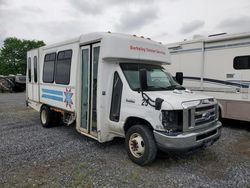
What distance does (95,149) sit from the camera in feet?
19.1

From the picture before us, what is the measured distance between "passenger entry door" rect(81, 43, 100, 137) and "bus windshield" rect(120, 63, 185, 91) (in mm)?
825

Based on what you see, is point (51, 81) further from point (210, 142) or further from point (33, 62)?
point (210, 142)

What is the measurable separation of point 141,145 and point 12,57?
166 ft

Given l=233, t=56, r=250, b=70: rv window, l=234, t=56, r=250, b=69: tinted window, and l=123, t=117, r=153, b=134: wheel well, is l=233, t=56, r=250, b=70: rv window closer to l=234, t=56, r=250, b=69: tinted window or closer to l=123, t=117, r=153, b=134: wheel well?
l=234, t=56, r=250, b=69: tinted window

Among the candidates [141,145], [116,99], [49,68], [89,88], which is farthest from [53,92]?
[141,145]

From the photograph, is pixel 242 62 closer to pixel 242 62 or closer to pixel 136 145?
pixel 242 62

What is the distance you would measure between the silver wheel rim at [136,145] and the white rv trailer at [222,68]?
14.0ft

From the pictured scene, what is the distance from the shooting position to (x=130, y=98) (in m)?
4.96

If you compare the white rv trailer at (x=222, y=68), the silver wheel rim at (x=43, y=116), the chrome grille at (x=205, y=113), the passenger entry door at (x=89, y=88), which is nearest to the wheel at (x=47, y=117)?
the silver wheel rim at (x=43, y=116)

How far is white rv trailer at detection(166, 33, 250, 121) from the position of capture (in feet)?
24.3

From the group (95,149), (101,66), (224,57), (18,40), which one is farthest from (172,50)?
(18,40)

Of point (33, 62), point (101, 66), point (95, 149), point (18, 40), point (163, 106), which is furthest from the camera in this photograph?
point (18, 40)

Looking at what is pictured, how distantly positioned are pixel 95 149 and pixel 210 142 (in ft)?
9.05

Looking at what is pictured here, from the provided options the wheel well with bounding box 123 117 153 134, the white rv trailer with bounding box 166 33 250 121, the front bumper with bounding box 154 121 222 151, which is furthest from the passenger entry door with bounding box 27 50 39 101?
the front bumper with bounding box 154 121 222 151
